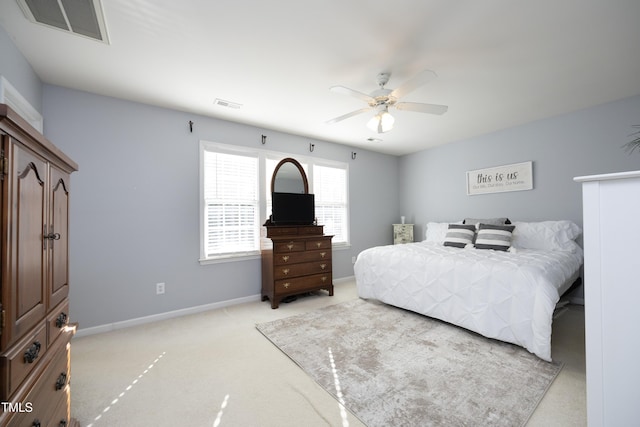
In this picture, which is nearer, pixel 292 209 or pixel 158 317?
pixel 158 317

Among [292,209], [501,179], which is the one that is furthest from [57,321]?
[501,179]

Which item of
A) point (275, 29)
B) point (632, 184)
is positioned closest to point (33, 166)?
point (275, 29)

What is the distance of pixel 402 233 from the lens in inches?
207

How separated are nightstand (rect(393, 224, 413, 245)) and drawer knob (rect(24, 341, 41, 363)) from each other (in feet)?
16.4

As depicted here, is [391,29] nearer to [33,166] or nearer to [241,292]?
[33,166]

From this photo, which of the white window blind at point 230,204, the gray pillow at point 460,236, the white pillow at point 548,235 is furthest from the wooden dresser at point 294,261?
the white pillow at point 548,235

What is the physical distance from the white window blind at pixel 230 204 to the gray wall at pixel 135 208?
165 mm

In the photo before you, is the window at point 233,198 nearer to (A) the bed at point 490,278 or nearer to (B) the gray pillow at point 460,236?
(A) the bed at point 490,278

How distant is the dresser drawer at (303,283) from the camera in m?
3.50

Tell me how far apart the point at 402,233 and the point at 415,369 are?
3456 mm

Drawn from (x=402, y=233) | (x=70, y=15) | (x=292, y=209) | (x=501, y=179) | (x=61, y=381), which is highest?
(x=70, y=15)

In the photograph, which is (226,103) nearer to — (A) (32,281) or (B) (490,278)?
(A) (32,281)

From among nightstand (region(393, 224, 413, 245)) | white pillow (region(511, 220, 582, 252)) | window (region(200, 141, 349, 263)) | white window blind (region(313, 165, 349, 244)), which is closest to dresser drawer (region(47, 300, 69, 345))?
window (region(200, 141, 349, 263))

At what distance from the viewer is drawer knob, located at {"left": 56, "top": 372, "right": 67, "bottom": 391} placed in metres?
1.21
